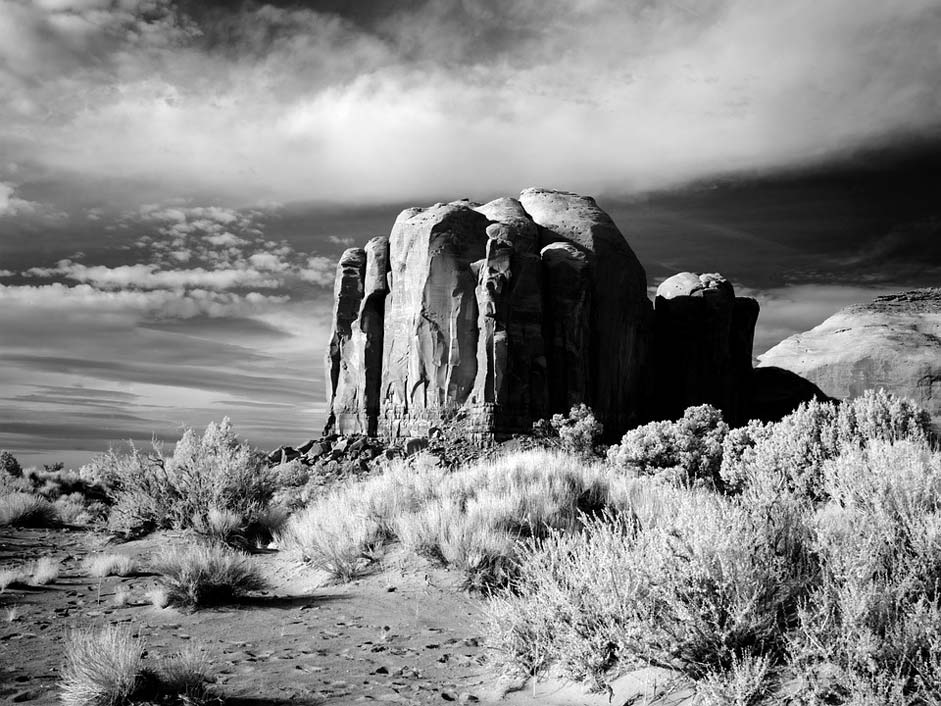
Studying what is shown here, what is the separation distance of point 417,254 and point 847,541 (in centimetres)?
3767

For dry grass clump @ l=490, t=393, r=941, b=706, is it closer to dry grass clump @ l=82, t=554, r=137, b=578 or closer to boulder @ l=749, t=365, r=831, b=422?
dry grass clump @ l=82, t=554, r=137, b=578

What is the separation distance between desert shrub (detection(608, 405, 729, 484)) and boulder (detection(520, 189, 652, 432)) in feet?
54.9

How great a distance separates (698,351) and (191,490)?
45203mm

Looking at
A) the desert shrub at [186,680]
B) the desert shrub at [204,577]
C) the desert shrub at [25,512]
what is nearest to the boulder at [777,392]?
the desert shrub at [25,512]

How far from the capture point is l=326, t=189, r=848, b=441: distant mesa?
39.3 metres

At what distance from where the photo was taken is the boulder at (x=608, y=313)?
44.3 meters

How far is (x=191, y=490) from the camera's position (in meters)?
13.7

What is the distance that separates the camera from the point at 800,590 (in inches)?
185

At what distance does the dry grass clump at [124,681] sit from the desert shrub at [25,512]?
12127 millimetres

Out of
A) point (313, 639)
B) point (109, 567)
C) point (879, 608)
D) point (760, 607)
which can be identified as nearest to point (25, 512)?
point (109, 567)

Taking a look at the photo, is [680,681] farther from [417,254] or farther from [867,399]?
[417,254]

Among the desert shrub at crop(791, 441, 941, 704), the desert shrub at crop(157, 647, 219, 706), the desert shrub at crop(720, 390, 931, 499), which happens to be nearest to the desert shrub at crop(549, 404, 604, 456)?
the desert shrub at crop(720, 390, 931, 499)

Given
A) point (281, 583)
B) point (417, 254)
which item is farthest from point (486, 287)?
point (281, 583)

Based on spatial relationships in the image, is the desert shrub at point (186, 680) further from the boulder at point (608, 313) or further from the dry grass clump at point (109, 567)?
the boulder at point (608, 313)
